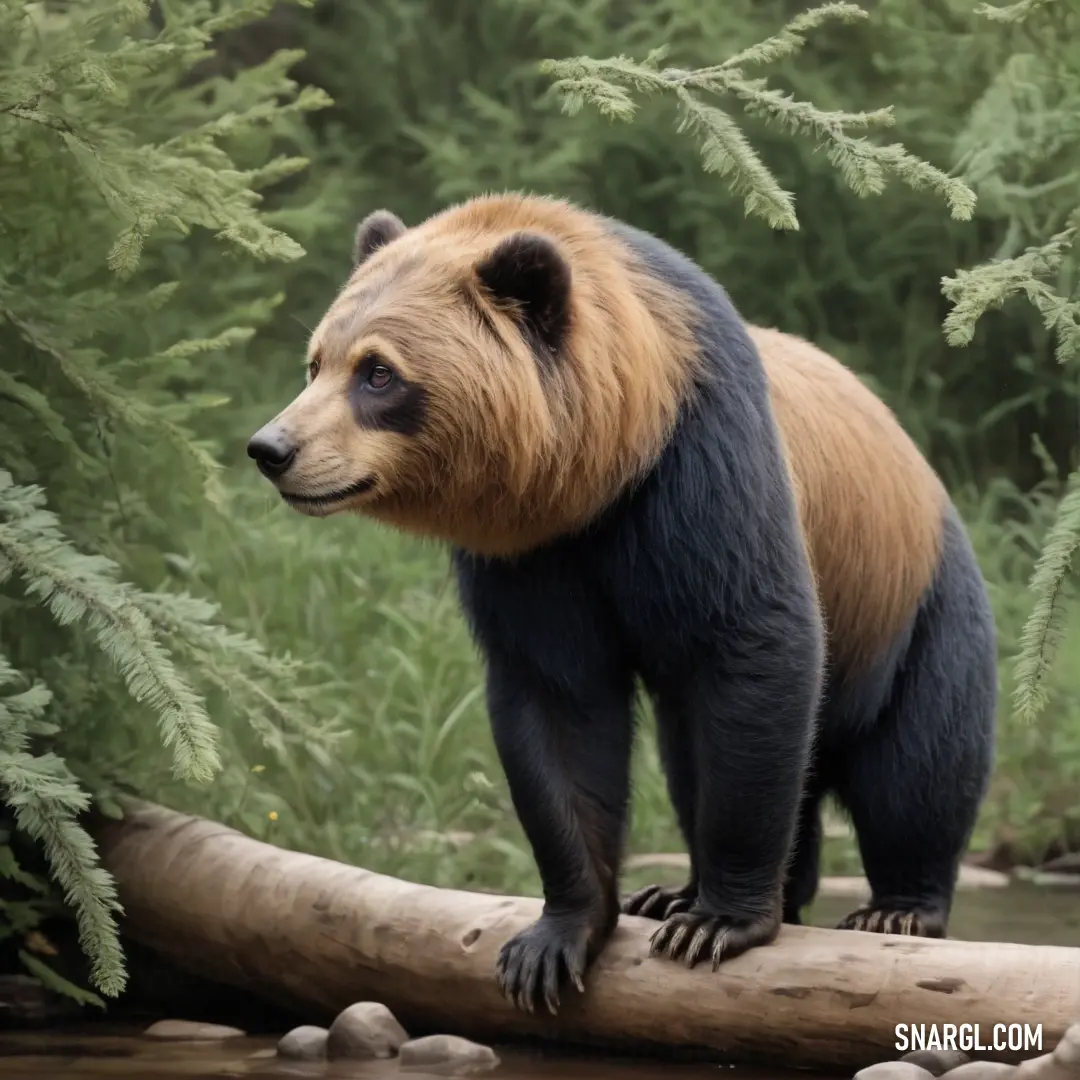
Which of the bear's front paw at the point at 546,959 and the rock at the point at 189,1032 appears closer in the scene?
the bear's front paw at the point at 546,959

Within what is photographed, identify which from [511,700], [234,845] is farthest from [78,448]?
[511,700]

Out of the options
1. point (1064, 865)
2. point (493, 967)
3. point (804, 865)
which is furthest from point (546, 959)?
point (1064, 865)

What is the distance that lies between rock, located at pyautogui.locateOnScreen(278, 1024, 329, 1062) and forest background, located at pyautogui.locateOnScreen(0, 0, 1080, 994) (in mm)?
557

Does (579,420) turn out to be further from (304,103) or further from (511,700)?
(304,103)

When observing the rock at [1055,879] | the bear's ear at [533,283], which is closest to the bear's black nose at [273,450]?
the bear's ear at [533,283]

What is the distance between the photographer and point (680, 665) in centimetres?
443

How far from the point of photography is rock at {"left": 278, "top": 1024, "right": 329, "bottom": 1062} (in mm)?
4848

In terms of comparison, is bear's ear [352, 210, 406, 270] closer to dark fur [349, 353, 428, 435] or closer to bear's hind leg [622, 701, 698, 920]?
dark fur [349, 353, 428, 435]

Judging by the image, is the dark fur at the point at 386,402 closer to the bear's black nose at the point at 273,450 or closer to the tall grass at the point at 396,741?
the bear's black nose at the point at 273,450

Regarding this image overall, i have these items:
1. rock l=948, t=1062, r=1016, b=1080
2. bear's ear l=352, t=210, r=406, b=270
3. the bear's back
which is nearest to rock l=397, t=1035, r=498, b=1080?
rock l=948, t=1062, r=1016, b=1080

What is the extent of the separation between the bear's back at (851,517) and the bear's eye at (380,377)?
114 cm

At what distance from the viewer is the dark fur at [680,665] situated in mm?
4355

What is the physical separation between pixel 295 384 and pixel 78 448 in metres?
4.03

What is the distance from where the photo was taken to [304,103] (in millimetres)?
6070
